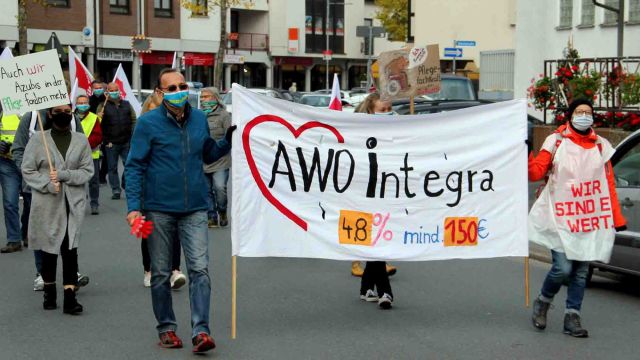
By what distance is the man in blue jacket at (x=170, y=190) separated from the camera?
7.11 metres

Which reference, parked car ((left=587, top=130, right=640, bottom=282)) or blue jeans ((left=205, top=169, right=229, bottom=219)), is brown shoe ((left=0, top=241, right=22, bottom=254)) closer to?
blue jeans ((left=205, top=169, right=229, bottom=219))

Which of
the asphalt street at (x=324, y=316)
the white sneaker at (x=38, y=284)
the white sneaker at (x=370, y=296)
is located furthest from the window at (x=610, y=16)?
the white sneaker at (x=38, y=284)

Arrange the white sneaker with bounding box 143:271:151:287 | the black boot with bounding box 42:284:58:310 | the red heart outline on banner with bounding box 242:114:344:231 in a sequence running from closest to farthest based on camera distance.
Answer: the red heart outline on banner with bounding box 242:114:344:231
the black boot with bounding box 42:284:58:310
the white sneaker with bounding box 143:271:151:287

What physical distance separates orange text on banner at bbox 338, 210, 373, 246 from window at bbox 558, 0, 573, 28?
20.2 m

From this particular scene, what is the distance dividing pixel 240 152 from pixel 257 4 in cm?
5839

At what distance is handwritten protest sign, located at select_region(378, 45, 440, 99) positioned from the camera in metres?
12.8

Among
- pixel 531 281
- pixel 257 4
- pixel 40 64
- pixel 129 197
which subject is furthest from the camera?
pixel 257 4

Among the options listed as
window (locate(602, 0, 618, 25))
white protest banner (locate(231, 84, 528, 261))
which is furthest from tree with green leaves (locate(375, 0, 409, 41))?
white protest banner (locate(231, 84, 528, 261))

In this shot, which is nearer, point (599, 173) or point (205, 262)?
point (205, 262)

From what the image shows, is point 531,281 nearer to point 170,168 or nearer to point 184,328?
point 184,328

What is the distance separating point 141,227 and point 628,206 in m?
4.50

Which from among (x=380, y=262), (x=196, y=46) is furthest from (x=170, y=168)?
(x=196, y=46)

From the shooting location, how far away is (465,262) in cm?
1138

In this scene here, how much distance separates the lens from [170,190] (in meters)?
7.14
